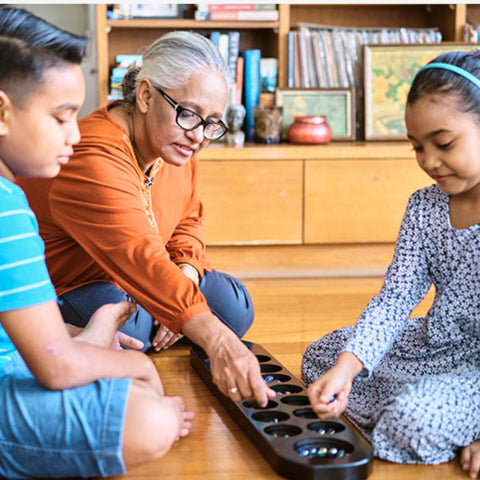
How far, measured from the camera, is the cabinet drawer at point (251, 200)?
9.27 feet

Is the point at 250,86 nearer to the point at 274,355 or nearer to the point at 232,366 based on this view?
the point at 274,355

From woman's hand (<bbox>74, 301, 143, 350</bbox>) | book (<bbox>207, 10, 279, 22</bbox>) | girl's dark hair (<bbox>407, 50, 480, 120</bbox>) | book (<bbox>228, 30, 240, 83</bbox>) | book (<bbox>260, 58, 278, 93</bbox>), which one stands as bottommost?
woman's hand (<bbox>74, 301, 143, 350</bbox>)

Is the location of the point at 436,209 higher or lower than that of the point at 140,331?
higher

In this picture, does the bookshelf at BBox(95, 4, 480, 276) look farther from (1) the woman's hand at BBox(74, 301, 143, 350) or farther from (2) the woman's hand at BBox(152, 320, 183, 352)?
(1) the woman's hand at BBox(74, 301, 143, 350)

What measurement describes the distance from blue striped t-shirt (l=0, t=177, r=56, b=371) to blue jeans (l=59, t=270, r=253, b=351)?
666 mm

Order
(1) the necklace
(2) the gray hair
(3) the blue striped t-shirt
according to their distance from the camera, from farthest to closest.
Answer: (1) the necklace, (2) the gray hair, (3) the blue striped t-shirt

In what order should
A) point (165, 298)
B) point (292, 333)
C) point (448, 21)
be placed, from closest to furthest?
point (165, 298)
point (292, 333)
point (448, 21)

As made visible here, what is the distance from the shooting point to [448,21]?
124 inches

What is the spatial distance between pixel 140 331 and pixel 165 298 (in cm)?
51

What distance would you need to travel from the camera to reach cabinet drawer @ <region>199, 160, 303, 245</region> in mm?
2826

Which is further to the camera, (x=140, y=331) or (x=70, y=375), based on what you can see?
(x=140, y=331)

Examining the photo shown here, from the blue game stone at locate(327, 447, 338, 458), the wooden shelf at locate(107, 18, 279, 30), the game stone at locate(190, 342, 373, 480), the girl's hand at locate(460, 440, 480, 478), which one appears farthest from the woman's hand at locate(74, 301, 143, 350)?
the wooden shelf at locate(107, 18, 279, 30)

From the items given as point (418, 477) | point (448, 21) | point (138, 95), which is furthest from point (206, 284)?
point (448, 21)

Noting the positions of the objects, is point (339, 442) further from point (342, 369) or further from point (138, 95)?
point (138, 95)
